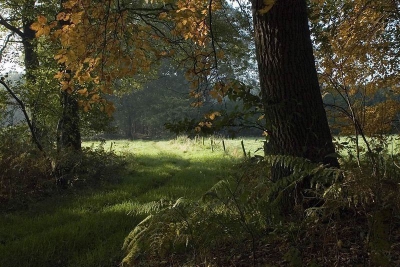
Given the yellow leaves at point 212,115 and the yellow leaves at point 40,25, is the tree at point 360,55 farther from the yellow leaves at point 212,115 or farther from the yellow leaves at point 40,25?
the yellow leaves at point 40,25

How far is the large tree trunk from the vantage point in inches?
137

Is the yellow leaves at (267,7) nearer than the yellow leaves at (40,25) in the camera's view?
Yes

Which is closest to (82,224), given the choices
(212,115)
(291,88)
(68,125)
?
(212,115)

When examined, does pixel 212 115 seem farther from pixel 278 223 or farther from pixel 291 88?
pixel 278 223

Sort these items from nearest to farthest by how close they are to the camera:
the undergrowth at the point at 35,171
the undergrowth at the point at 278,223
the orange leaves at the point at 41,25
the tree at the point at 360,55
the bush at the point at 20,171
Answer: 1. the undergrowth at the point at 278,223
2. the orange leaves at the point at 41,25
3. the tree at the point at 360,55
4. the bush at the point at 20,171
5. the undergrowth at the point at 35,171

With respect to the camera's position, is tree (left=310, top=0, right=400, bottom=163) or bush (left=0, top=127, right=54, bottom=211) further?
bush (left=0, top=127, right=54, bottom=211)

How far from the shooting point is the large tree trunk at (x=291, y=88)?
11.4ft

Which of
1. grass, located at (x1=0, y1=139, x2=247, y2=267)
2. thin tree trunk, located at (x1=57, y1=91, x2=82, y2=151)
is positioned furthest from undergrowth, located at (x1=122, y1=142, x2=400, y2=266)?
thin tree trunk, located at (x1=57, y1=91, x2=82, y2=151)

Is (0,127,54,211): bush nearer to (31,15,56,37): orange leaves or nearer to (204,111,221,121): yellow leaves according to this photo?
(31,15,56,37): orange leaves

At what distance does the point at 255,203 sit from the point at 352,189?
0.92m

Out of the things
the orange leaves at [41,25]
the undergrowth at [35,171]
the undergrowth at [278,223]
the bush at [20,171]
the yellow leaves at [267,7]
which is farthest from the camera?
the undergrowth at [35,171]

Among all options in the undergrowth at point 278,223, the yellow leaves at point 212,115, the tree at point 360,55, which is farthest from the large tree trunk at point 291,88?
the tree at point 360,55

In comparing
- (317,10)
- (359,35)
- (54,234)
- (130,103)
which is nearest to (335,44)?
(359,35)

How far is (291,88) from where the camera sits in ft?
11.5
